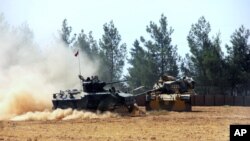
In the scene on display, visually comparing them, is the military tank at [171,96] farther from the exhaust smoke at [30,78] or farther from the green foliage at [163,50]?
the green foliage at [163,50]

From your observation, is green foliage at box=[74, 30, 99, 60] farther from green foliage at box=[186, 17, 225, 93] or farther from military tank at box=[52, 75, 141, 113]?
military tank at box=[52, 75, 141, 113]

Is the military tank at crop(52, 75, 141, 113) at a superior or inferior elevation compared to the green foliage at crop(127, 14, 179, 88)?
inferior

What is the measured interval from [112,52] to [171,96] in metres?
36.6

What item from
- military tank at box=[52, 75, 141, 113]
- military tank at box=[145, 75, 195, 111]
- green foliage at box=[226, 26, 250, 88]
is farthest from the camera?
green foliage at box=[226, 26, 250, 88]

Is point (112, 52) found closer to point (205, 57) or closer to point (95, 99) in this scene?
point (205, 57)

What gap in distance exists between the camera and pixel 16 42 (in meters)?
56.4

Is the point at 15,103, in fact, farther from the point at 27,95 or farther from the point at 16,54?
the point at 16,54

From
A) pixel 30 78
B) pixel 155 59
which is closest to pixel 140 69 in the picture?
pixel 155 59

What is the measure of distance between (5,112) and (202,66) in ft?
115

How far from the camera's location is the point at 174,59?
69.4m

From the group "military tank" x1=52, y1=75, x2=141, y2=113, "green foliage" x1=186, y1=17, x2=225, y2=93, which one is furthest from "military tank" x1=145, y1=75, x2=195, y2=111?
"green foliage" x1=186, y1=17, x2=225, y2=93

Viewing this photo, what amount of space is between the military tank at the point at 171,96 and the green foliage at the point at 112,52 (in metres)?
32.4

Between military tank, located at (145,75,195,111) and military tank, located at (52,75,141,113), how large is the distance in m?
6.03

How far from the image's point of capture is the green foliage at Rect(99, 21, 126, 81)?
7388 cm
